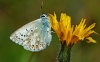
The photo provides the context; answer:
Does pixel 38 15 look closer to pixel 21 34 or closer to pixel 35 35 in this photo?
pixel 35 35

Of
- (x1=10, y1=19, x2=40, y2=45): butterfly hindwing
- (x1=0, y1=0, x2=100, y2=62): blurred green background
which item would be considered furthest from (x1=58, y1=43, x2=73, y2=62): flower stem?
(x1=0, y1=0, x2=100, y2=62): blurred green background

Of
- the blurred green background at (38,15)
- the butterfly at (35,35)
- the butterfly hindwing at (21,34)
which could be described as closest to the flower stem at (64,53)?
the butterfly at (35,35)

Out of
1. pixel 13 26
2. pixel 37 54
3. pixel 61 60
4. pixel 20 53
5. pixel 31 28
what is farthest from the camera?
pixel 13 26

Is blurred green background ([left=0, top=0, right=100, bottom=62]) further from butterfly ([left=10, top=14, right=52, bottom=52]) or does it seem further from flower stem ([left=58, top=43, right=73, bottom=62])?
flower stem ([left=58, top=43, right=73, bottom=62])

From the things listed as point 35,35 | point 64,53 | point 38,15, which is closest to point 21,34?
point 35,35

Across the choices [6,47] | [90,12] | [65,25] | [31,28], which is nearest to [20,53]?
[6,47]

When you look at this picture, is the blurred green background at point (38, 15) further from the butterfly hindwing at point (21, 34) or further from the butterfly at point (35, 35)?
the butterfly hindwing at point (21, 34)

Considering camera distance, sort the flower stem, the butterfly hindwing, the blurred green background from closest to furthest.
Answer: the flower stem < the butterfly hindwing < the blurred green background

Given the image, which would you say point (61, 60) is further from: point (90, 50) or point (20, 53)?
point (90, 50)
